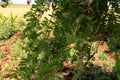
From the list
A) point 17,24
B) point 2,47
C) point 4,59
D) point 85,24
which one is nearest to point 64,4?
point 85,24

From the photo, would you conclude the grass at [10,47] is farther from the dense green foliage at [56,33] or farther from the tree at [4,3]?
the dense green foliage at [56,33]

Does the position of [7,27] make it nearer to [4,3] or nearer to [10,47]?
[10,47]

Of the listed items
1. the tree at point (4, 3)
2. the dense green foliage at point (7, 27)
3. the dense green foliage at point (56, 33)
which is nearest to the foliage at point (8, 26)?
the dense green foliage at point (7, 27)

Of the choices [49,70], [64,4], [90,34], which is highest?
[64,4]

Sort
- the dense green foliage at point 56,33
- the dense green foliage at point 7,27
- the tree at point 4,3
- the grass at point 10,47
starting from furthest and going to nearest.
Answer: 1. the dense green foliage at point 7,27
2. the grass at point 10,47
3. the tree at point 4,3
4. the dense green foliage at point 56,33

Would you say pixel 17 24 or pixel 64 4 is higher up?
pixel 64 4

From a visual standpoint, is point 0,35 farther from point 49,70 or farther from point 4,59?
point 49,70

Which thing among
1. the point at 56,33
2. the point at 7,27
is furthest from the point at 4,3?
the point at 7,27

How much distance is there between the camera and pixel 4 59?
8070mm

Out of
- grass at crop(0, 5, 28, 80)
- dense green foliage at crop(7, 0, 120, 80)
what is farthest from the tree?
grass at crop(0, 5, 28, 80)

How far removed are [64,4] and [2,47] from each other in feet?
19.8

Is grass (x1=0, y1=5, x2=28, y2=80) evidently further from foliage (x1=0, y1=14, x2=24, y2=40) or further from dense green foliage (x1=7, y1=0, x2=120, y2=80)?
dense green foliage (x1=7, y1=0, x2=120, y2=80)

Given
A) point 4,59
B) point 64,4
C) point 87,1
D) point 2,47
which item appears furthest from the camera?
point 2,47

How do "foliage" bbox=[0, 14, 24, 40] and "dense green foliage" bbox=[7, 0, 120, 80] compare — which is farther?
"foliage" bbox=[0, 14, 24, 40]
